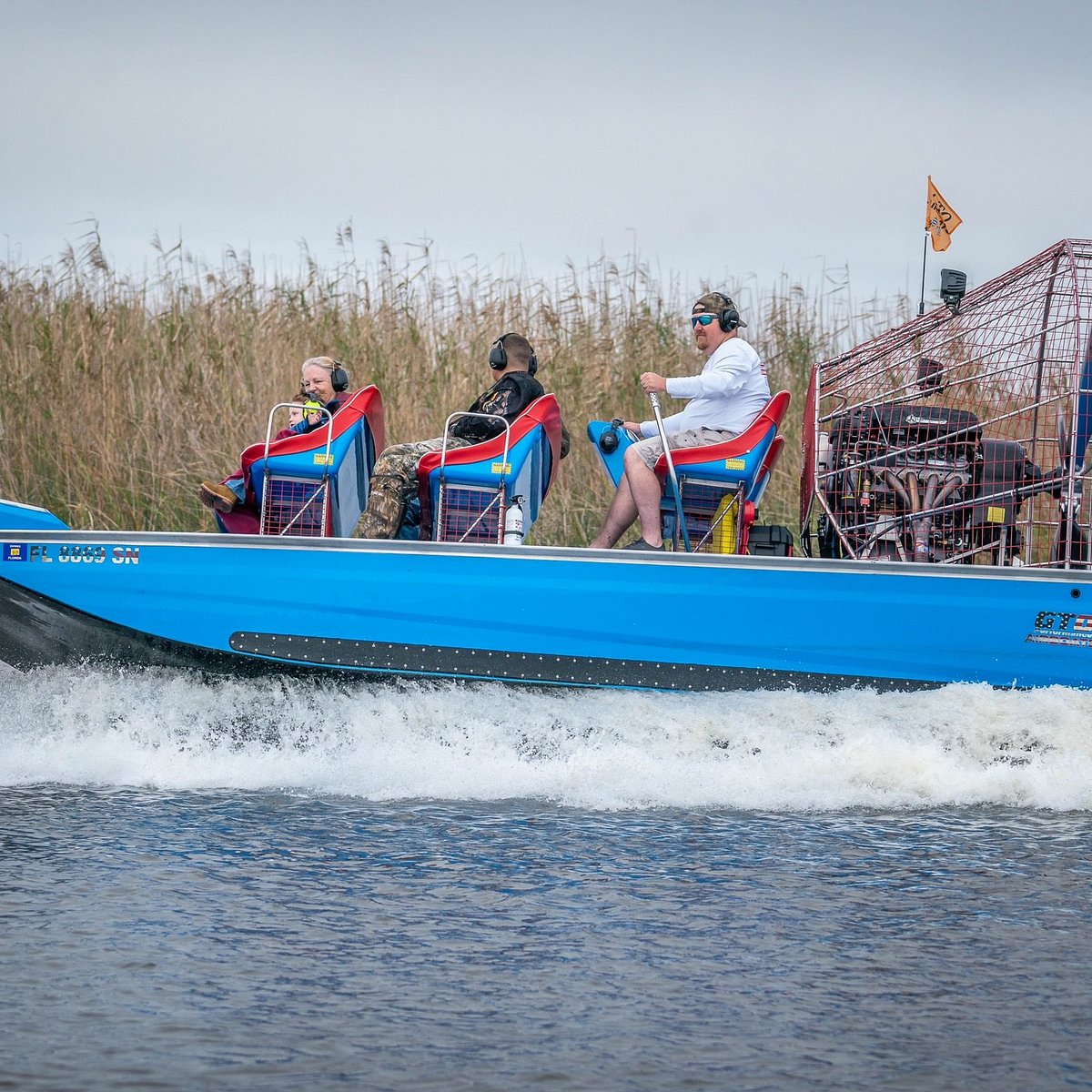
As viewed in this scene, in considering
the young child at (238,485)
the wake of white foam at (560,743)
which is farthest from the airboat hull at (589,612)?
the young child at (238,485)

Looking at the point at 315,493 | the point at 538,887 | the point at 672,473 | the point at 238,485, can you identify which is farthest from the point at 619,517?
the point at 538,887

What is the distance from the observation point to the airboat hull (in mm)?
6695

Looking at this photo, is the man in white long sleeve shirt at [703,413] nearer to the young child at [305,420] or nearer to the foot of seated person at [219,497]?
the young child at [305,420]

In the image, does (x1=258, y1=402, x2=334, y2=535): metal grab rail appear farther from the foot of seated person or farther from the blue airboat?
the foot of seated person

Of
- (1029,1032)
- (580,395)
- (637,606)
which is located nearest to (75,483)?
(580,395)

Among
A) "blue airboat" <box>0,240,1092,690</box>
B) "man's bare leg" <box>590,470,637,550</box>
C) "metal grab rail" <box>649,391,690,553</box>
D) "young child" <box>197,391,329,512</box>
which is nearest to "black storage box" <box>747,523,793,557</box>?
"blue airboat" <box>0,240,1092,690</box>

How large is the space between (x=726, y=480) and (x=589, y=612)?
0.92 m

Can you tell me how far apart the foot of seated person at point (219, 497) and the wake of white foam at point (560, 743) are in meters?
0.82

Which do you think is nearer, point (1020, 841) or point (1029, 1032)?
point (1029, 1032)

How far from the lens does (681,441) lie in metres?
7.22

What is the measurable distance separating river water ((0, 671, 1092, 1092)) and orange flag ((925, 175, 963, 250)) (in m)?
2.20

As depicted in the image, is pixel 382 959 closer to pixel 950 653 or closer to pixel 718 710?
pixel 718 710

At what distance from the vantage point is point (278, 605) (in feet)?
22.2

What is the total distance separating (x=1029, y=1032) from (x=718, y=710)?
314cm
